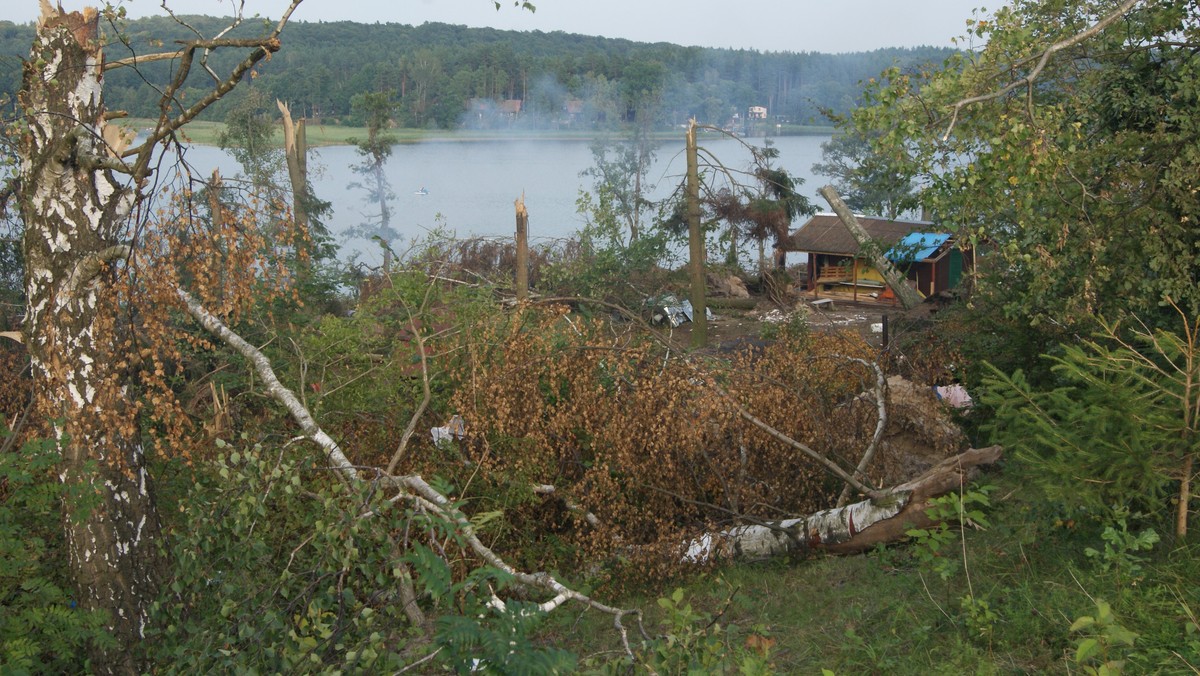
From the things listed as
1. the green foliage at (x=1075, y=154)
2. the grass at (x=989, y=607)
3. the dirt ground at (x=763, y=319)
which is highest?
the green foliage at (x=1075, y=154)

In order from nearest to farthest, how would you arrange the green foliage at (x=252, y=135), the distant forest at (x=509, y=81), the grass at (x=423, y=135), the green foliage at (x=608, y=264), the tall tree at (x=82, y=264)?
the tall tree at (x=82, y=264), the green foliage at (x=608, y=264), the green foliage at (x=252, y=135), the grass at (x=423, y=135), the distant forest at (x=509, y=81)

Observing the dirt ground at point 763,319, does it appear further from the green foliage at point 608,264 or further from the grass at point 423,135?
the grass at point 423,135

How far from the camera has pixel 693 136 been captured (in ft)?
73.4

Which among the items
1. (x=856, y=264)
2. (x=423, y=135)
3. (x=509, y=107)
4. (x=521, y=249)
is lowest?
(x=856, y=264)

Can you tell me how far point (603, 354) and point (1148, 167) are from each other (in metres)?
4.94

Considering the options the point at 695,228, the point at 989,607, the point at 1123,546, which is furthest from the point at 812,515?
the point at 695,228

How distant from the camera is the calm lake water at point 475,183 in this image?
4491 cm

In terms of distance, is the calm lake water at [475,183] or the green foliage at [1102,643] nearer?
the green foliage at [1102,643]

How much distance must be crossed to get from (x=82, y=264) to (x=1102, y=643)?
5337mm

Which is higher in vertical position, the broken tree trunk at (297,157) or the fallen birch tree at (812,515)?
the broken tree trunk at (297,157)

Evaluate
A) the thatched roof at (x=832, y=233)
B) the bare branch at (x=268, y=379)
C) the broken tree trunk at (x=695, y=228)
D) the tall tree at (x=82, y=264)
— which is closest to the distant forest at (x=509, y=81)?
the thatched roof at (x=832, y=233)

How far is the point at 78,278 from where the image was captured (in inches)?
206

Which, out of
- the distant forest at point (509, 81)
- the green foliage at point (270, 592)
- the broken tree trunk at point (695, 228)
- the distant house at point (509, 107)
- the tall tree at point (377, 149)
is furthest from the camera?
the distant house at point (509, 107)

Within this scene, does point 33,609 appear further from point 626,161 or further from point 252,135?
point 626,161
